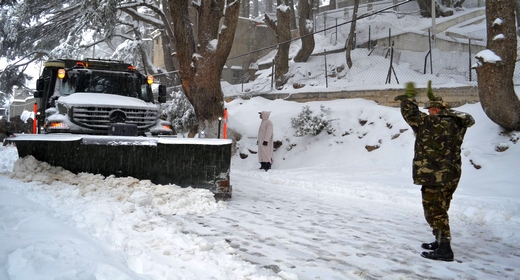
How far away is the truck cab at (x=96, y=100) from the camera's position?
831 centimetres

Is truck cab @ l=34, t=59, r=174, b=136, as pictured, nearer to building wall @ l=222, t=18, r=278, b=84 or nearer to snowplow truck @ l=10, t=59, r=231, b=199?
snowplow truck @ l=10, t=59, r=231, b=199

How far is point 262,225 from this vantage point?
5957mm

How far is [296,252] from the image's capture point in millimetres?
4742

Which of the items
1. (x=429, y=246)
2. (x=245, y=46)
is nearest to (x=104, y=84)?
(x=429, y=246)

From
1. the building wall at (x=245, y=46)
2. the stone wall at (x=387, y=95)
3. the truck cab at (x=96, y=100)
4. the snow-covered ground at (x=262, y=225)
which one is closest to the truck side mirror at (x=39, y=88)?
the truck cab at (x=96, y=100)

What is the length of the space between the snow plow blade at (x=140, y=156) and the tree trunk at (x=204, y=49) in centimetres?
635

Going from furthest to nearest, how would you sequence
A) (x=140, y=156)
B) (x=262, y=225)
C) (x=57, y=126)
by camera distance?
(x=57, y=126), (x=140, y=156), (x=262, y=225)

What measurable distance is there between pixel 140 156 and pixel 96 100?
201 centimetres

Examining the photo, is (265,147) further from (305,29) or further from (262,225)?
(305,29)

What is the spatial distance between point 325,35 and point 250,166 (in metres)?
17.1

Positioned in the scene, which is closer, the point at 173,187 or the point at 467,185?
the point at 173,187

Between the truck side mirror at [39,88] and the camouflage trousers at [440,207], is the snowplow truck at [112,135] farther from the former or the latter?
the camouflage trousers at [440,207]

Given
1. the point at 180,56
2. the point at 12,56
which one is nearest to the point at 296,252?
the point at 180,56

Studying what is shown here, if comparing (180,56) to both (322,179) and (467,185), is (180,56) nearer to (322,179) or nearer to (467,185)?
(322,179)
